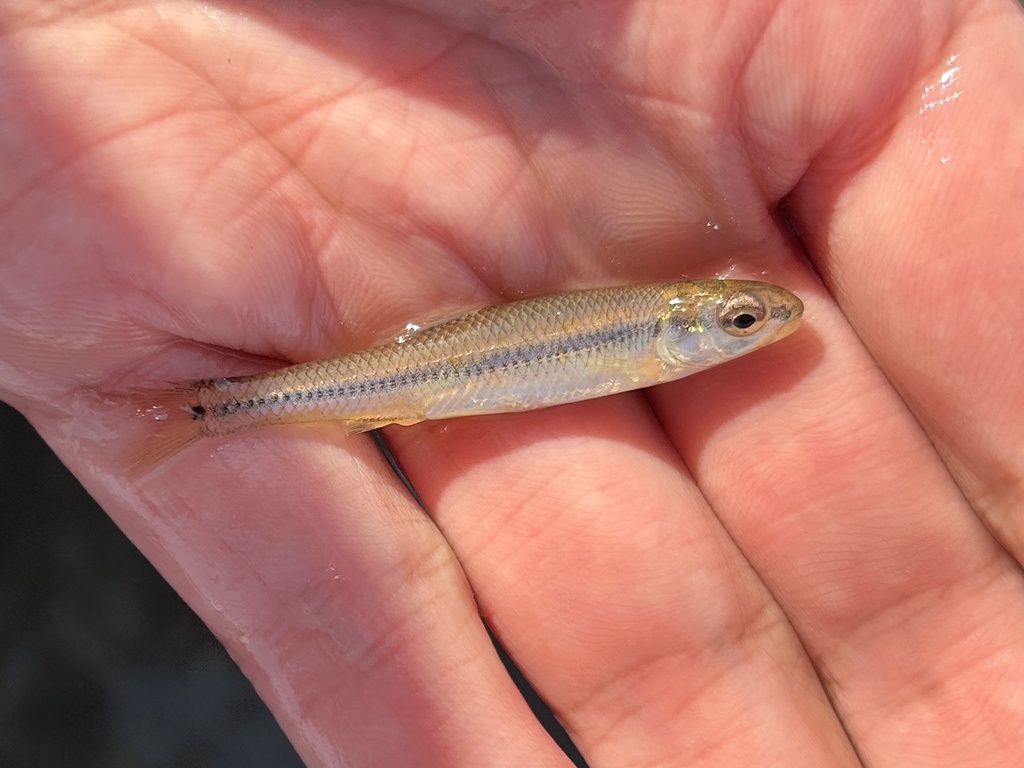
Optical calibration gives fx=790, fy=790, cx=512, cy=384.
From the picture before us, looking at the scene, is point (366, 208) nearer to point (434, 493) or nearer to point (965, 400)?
point (434, 493)

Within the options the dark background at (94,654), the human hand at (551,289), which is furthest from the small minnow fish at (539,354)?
the dark background at (94,654)

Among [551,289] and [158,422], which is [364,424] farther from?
[551,289]

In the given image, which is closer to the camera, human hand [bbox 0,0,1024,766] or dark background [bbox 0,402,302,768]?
human hand [bbox 0,0,1024,766]

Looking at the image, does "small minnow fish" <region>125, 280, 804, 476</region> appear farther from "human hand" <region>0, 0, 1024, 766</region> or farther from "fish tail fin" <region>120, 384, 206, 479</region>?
"fish tail fin" <region>120, 384, 206, 479</region>

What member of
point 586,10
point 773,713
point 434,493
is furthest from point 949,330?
point 434,493

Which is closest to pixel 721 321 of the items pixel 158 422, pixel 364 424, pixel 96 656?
pixel 364 424

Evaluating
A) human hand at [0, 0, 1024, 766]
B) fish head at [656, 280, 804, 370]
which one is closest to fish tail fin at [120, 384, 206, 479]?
human hand at [0, 0, 1024, 766]
